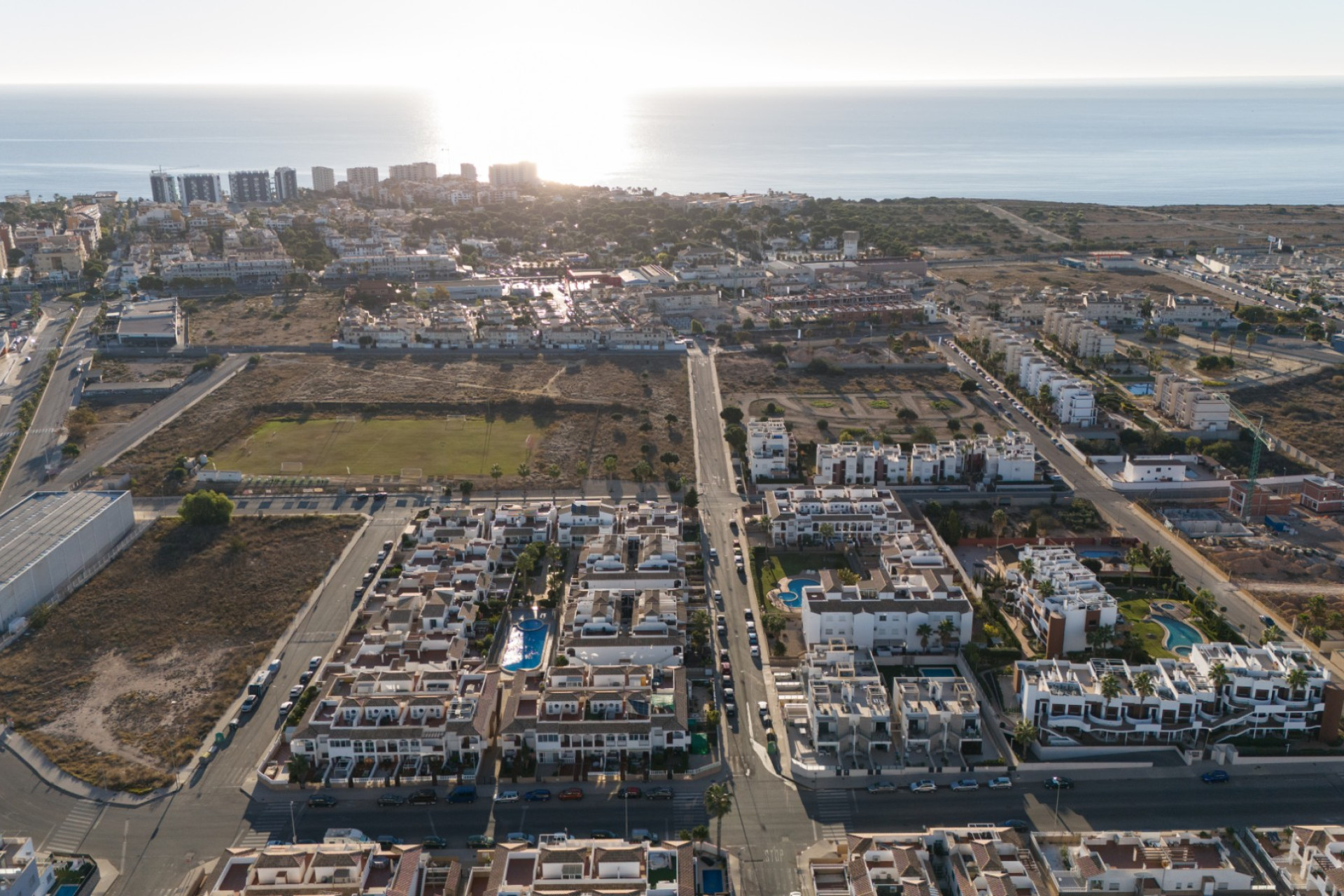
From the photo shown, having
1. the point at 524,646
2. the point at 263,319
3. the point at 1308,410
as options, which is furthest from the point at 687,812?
the point at 263,319

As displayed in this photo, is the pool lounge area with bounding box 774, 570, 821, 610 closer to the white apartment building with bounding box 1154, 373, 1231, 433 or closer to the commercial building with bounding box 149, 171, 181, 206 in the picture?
the white apartment building with bounding box 1154, 373, 1231, 433

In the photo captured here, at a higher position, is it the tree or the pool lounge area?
the tree

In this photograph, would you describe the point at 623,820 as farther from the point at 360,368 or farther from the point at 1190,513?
the point at 360,368

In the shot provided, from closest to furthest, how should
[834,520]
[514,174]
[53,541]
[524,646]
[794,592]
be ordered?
[524,646] < [794,592] < [53,541] < [834,520] < [514,174]

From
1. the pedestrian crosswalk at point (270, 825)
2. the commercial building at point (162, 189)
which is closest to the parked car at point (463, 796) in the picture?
the pedestrian crosswalk at point (270, 825)

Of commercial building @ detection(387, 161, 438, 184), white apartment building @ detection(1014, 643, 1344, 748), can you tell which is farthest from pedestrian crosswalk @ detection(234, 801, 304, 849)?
commercial building @ detection(387, 161, 438, 184)

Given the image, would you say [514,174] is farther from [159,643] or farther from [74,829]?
[74,829]
